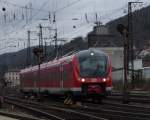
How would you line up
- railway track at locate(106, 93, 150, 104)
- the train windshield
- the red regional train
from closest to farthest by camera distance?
1. the red regional train
2. the train windshield
3. railway track at locate(106, 93, 150, 104)

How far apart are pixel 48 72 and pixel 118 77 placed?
43688mm

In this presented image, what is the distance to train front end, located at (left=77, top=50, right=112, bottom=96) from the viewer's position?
2945cm

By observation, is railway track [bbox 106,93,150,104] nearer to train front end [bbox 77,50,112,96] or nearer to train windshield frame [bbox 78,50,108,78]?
train front end [bbox 77,50,112,96]

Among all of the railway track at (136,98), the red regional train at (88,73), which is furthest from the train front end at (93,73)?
the railway track at (136,98)

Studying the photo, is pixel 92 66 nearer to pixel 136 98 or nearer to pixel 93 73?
pixel 93 73

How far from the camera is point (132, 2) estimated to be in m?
55.7

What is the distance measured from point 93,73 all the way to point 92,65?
517 mm

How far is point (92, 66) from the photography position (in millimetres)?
29875

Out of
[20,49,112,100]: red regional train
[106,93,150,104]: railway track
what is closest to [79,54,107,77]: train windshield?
[20,49,112,100]: red regional train

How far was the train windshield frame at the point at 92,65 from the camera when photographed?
2966 centimetres

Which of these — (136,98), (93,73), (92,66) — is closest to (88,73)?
(93,73)

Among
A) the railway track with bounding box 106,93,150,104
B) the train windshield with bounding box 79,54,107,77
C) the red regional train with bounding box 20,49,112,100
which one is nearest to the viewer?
the red regional train with bounding box 20,49,112,100

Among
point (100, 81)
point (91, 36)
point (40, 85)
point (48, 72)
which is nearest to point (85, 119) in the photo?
point (100, 81)

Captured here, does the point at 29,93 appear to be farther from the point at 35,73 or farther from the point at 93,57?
the point at 93,57
